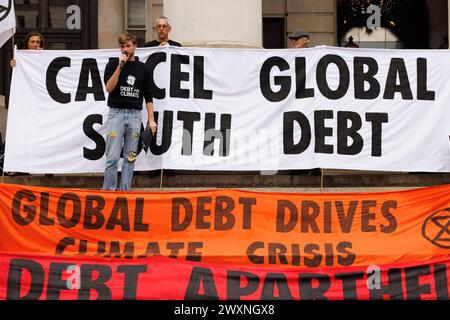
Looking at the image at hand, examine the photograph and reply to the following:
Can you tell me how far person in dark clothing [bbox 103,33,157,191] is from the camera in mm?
11320

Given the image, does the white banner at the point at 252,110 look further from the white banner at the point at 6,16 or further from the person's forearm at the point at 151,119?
the white banner at the point at 6,16

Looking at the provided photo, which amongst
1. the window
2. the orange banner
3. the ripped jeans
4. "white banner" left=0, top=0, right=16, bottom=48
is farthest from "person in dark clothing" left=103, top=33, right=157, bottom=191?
the window

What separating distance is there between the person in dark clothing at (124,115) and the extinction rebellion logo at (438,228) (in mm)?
3236

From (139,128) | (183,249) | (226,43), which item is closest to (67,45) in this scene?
(226,43)

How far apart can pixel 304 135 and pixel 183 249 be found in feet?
7.31

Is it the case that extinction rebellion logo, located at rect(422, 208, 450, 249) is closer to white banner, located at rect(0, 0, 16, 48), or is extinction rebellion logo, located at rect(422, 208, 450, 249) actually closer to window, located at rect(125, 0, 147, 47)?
white banner, located at rect(0, 0, 16, 48)

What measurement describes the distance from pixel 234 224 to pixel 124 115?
72.3 inches

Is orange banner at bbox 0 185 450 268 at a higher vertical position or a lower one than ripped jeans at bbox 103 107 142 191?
lower

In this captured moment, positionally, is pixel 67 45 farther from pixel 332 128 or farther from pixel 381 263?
pixel 381 263

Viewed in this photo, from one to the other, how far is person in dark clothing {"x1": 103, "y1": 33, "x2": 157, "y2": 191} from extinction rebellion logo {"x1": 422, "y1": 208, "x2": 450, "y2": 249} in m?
3.24

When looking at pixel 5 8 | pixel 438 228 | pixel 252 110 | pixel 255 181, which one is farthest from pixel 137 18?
→ pixel 438 228

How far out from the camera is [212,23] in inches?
527

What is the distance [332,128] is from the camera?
11.8 meters

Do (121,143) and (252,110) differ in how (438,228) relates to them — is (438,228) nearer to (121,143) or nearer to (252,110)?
(252,110)
